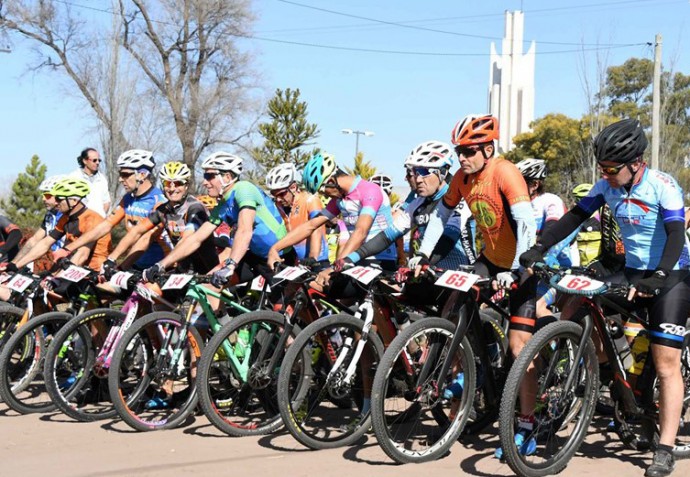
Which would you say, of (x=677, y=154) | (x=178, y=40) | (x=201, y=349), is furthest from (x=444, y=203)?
(x=178, y=40)

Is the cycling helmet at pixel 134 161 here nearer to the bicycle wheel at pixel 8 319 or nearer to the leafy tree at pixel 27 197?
the bicycle wheel at pixel 8 319

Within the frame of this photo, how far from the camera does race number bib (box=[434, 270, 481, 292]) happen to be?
550 centimetres

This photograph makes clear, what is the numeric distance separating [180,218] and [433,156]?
7.39 ft

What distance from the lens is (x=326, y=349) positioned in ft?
20.1

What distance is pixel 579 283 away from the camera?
515 cm

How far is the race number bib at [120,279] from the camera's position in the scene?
22.7ft

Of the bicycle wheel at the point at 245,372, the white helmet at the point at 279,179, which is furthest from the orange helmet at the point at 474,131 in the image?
the white helmet at the point at 279,179

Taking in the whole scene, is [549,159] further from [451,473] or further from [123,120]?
[451,473]

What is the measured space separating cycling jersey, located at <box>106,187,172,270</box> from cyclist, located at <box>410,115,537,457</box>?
293cm

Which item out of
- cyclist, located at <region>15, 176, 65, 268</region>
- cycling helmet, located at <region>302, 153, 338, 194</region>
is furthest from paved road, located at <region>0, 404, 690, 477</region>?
cyclist, located at <region>15, 176, 65, 268</region>

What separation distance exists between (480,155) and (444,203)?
53cm

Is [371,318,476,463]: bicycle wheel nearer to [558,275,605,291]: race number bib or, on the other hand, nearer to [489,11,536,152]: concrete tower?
[558,275,605,291]: race number bib

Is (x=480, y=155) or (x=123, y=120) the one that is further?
(x=123, y=120)

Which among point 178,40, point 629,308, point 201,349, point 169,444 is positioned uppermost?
point 178,40
